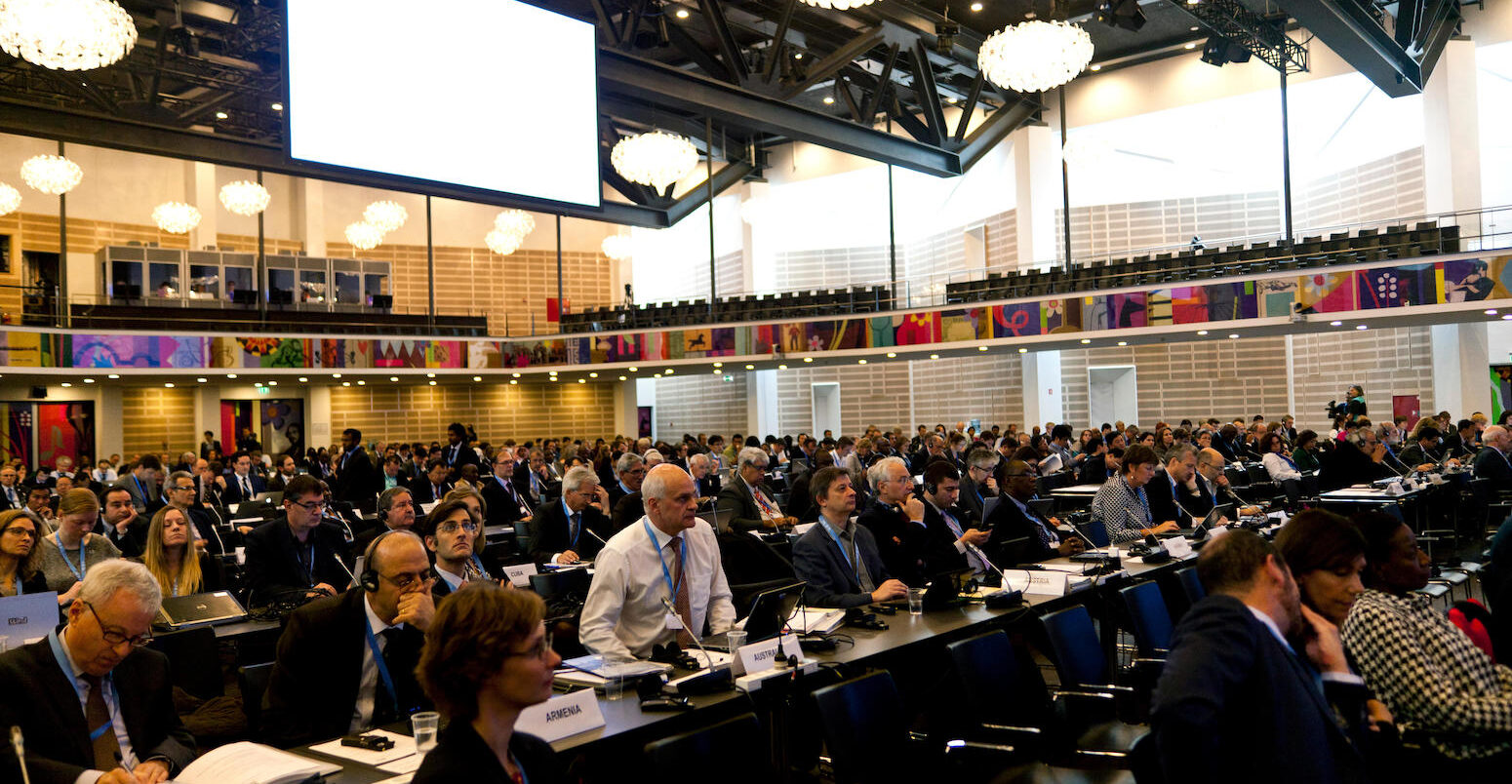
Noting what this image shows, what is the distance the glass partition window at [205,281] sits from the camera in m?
22.3

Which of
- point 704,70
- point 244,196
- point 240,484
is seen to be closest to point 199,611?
point 240,484

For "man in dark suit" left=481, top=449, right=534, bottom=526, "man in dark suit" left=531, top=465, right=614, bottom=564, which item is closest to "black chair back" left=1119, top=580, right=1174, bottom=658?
"man in dark suit" left=531, top=465, right=614, bottom=564

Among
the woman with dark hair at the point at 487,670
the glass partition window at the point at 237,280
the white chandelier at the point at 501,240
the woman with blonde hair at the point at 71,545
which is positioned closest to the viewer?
the woman with dark hair at the point at 487,670

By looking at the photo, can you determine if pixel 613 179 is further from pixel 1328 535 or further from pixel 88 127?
pixel 1328 535

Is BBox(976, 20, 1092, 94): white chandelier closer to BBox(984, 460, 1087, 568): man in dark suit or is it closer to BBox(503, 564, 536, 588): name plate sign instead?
BBox(984, 460, 1087, 568): man in dark suit

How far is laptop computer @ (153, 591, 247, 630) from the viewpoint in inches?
187

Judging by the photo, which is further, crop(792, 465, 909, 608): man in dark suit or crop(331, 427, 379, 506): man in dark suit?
crop(331, 427, 379, 506): man in dark suit

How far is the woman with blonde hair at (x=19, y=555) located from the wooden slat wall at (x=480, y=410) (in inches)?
795

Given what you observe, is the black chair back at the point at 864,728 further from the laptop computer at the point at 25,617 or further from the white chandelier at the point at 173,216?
the white chandelier at the point at 173,216

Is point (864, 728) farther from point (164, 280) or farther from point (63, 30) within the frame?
point (164, 280)

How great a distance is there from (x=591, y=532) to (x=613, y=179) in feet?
62.1

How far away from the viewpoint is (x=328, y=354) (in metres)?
20.8

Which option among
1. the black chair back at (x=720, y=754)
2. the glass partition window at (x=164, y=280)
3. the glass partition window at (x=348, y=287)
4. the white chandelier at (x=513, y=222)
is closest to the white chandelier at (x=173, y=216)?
the glass partition window at (x=164, y=280)

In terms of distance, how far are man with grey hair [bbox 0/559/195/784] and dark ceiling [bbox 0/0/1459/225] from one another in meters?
7.26
